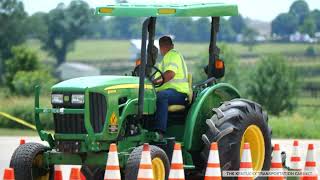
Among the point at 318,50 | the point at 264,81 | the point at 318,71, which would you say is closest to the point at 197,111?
the point at 264,81

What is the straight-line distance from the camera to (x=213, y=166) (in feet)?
41.3

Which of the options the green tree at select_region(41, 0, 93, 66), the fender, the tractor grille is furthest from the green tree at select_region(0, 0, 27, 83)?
the tractor grille

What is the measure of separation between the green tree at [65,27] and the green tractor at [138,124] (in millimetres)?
75484

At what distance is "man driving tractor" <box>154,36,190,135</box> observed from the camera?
536 inches

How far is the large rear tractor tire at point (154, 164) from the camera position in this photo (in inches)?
495

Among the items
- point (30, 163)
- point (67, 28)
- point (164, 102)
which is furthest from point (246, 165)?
point (67, 28)

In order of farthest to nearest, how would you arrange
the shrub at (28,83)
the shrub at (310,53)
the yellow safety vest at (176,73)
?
the shrub at (310,53) < the shrub at (28,83) < the yellow safety vest at (176,73)

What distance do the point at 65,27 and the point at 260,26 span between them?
38.0 m

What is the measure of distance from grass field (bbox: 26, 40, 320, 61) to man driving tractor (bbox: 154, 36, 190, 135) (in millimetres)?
89260

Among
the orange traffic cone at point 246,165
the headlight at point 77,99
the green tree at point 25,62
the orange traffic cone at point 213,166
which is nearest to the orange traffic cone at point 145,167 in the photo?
the orange traffic cone at point 213,166

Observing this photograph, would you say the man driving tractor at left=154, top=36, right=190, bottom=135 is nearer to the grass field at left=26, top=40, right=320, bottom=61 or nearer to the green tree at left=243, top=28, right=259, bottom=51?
the grass field at left=26, top=40, right=320, bottom=61

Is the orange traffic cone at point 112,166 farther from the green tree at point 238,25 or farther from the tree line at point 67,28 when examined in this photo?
the green tree at point 238,25

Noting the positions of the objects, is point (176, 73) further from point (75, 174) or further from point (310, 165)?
point (75, 174)

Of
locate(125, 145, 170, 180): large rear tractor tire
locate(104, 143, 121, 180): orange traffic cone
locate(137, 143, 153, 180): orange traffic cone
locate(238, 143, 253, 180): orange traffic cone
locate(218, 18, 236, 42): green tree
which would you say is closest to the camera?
locate(137, 143, 153, 180): orange traffic cone
